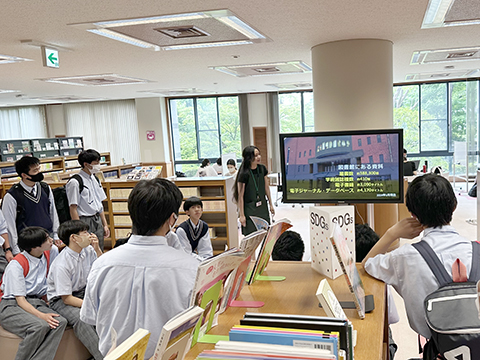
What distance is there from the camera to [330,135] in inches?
108

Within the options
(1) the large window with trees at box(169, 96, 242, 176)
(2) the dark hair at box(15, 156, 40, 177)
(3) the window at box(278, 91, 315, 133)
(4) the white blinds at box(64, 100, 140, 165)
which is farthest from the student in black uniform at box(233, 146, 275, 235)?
(4) the white blinds at box(64, 100, 140, 165)

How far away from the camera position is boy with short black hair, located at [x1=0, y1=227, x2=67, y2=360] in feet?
10.3

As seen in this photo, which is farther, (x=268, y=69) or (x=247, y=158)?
(x=268, y=69)

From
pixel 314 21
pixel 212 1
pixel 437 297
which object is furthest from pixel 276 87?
pixel 437 297

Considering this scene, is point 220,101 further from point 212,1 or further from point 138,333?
point 138,333

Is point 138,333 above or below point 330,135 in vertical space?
below

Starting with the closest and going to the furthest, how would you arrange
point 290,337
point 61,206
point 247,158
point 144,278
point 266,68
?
point 290,337
point 144,278
point 247,158
point 61,206
point 266,68

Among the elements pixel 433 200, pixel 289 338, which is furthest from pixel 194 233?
pixel 289 338

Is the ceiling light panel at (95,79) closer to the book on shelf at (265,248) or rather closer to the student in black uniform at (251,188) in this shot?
the student in black uniform at (251,188)

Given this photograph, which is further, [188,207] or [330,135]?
[188,207]

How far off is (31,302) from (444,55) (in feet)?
20.9

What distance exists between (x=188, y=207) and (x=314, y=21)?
212 cm

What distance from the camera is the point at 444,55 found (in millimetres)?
6777

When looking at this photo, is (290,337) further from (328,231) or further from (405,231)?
(405,231)
